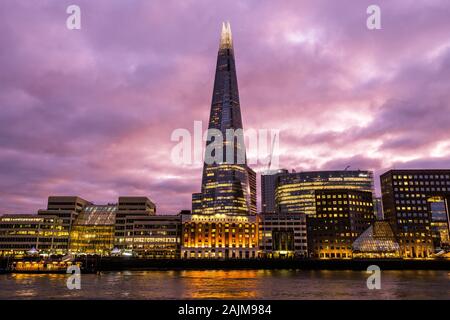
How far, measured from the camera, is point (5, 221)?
188m

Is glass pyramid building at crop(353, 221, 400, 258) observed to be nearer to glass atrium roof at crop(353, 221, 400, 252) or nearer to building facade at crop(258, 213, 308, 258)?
glass atrium roof at crop(353, 221, 400, 252)

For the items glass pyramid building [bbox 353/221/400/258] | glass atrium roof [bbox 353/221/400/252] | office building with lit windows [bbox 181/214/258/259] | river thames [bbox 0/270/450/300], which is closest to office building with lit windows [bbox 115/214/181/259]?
office building with lit windows [bbox 181/214/258/259]

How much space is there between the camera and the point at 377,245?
192875 mm

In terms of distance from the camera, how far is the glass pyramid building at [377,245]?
627 ft

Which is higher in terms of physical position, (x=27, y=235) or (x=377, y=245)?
(x=27, y=235)

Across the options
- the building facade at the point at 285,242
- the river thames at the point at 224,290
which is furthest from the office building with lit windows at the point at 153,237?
the river thames at the point at 224,290

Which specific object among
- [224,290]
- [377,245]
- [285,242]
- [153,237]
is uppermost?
[153,237]

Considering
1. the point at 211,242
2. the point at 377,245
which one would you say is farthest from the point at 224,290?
the point at 377,245

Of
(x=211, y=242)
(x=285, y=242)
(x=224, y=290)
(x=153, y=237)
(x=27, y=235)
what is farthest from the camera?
(x=211, y=242)

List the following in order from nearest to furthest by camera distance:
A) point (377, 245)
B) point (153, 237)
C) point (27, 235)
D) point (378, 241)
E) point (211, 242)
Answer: point (27, 235) < point (153, 237) < point (377, 245) < point (378, 241) < point (211, 242)

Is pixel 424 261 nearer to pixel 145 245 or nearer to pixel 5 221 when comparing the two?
pixel 145 245

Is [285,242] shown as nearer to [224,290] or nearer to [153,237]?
[153,237]

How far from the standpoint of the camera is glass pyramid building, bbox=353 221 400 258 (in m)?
191

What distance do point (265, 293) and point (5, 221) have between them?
175848 millimetres
